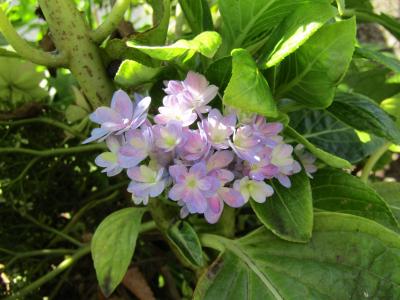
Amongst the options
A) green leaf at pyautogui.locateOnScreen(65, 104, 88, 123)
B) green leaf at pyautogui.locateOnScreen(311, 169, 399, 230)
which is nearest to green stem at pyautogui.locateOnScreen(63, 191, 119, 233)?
green leaf at pyautogui.locateOnScreen(65, 104, 88, 123)

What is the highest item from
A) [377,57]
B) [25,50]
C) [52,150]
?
[25,50]

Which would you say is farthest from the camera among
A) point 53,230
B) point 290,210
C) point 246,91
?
point 53,230

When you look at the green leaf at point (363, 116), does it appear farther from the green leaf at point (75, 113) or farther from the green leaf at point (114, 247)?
the green leaf at point (75, 113)

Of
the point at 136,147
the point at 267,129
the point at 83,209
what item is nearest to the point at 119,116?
the point at 136,147

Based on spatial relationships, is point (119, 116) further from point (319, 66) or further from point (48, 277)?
point (48, 277)

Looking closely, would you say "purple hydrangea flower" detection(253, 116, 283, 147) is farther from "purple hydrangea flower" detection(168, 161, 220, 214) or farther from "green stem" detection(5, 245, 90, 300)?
"green stem" detection(5, 245, 90, 300)

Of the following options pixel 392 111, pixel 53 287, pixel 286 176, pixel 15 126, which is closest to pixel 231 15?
pixel 286 176

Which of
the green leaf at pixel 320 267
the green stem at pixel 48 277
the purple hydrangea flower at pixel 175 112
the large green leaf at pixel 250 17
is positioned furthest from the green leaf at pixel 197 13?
the green stem at pixel 48 277
